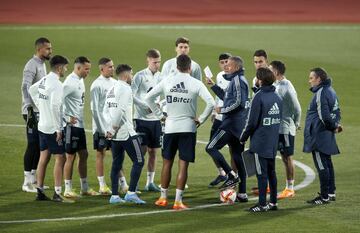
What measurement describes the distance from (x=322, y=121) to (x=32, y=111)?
4548mm

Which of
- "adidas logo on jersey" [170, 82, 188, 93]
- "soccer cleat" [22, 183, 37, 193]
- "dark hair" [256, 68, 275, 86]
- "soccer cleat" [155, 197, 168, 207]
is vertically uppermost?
"dark hair" [256, 68, 275, 86]

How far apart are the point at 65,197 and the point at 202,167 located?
3.67m

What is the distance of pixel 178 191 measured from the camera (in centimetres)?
1386

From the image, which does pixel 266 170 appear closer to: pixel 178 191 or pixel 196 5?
pixel 178 191

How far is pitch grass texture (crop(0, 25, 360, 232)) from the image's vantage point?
12.9 meters

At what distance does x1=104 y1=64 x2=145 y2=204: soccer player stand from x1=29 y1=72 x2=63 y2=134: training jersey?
2.37ft

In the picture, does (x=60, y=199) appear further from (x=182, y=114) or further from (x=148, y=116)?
(x=148, y=116)

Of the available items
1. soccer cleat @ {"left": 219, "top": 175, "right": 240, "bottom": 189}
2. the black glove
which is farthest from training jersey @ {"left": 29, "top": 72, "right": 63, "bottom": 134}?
soccer cleat @ {"left": 219, "top": 175, "right": 240, "bottom": 189}

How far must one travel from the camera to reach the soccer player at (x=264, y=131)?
13734mm

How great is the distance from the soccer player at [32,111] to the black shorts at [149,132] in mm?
1620

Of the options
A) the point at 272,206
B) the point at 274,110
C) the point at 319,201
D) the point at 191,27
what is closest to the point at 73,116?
the point at 274,110

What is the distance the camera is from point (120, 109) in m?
14.2

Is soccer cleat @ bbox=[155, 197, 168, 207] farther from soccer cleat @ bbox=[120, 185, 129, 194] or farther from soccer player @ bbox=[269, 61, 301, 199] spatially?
soccer player @ bbox=[269, 61, 301, 199]

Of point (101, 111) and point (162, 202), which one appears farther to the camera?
point (101, 111)
